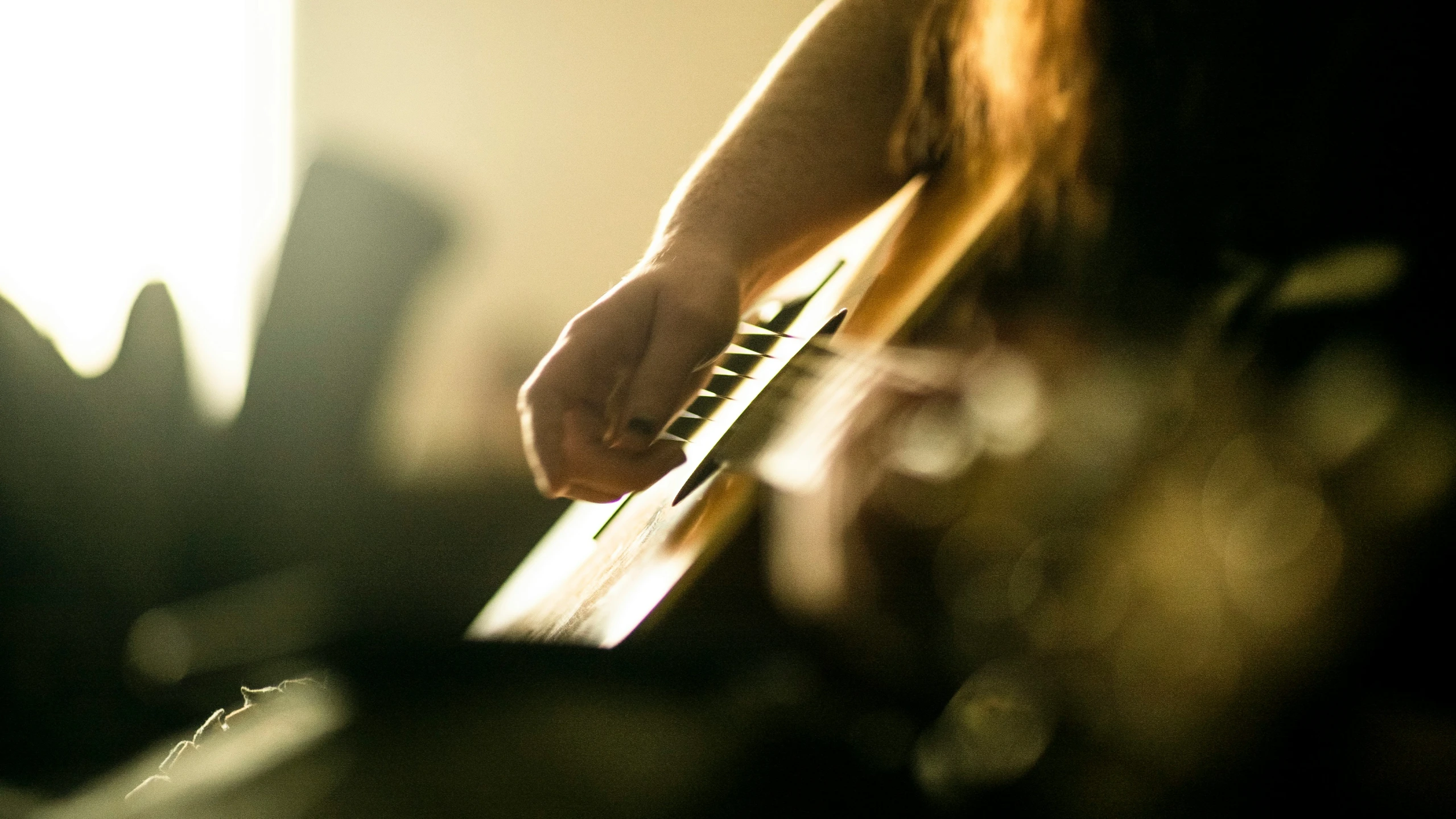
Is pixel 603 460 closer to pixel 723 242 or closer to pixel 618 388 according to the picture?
pixel 618 388

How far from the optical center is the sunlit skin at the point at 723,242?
0.42 metres

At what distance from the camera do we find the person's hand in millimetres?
411

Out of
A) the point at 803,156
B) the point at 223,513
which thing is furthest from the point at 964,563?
the point at 223,513

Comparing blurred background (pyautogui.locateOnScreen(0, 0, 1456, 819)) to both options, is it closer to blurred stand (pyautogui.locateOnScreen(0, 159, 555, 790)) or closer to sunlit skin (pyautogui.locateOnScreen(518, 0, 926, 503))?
blurred stand (pyautogui.locateOnScreen(0, 159, 555, 790))

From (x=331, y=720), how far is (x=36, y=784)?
0.39 metres

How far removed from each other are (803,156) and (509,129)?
2.87 feet

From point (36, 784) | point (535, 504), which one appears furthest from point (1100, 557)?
point (535, 504)

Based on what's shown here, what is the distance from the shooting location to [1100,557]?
437mm

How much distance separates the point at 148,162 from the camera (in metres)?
1.20

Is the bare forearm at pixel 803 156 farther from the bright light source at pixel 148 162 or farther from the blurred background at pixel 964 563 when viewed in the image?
the bright light source at pixel 148 162

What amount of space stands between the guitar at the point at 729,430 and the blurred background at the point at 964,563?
3cm

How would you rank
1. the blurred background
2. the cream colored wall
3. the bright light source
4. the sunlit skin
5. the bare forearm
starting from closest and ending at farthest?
1. the blurred background
2. the sunlit skin
3. the bare forearm
4. the bright light source
5. the cream colored wall

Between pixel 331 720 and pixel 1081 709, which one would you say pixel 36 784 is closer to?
pixel 331 720

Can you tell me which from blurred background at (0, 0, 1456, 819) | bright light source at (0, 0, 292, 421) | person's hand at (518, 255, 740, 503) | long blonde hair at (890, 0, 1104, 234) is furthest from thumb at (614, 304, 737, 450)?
bright light source at (0, 0, 292, 421)
